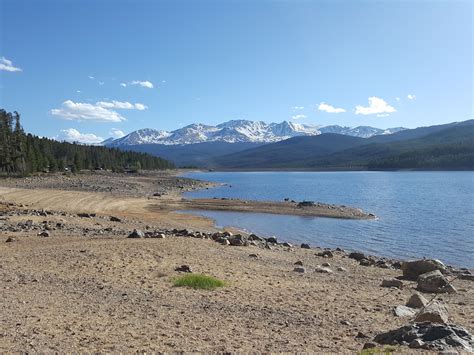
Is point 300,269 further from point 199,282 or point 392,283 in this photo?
point 199,282

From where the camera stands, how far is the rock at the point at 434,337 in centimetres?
845

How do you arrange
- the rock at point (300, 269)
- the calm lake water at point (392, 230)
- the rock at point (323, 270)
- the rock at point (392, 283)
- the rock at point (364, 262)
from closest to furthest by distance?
the rock at point (392, 283), the rock at point (300, 269), the rock at point (323, 270), the rock at point (364, 262), the calm lake water at point (392, 230)

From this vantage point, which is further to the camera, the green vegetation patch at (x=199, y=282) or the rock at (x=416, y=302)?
the green vegetation patch at (x=199, y=282)

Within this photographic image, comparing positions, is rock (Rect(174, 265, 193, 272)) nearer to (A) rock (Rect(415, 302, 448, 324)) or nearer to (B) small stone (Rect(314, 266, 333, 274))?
(B) small stone (Rect(314, 266, 333, 274))

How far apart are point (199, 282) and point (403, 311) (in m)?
6.57

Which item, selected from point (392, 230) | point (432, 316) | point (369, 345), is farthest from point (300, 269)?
point (392, 230)

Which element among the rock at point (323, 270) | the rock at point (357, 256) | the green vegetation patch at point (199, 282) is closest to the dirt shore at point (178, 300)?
the rock at point (323, 270)

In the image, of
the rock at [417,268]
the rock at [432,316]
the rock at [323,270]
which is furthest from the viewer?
the rock at [417,268]

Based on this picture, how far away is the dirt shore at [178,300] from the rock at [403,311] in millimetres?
264

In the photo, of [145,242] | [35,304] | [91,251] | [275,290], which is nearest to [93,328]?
[35,304]

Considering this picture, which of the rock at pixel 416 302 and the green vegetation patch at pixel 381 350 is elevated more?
the green vegetation patch at pixel 381 350

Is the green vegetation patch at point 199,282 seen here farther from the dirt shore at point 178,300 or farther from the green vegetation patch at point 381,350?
the green vegetation patch at point 381,350

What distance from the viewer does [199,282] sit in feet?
51.4

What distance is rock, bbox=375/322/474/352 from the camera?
8.45 metres
